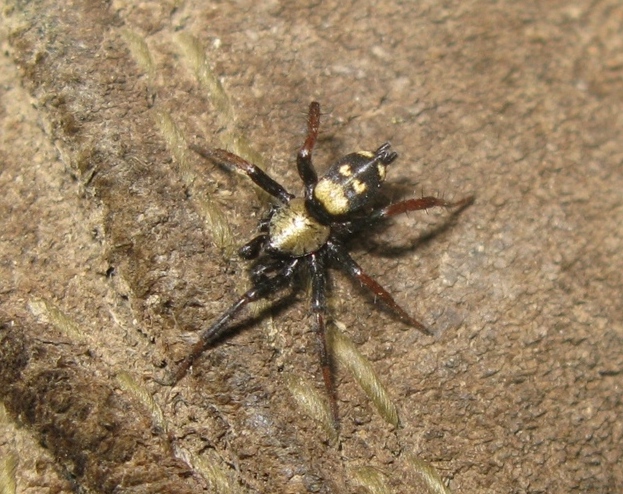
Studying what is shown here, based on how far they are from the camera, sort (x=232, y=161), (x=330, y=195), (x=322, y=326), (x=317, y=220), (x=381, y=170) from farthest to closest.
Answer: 1. (x=317, y=220)
2. (x=330, y=195)
3. (x=381, y=170)
4. (x=232, y=161)
5. (x=322, y=326)

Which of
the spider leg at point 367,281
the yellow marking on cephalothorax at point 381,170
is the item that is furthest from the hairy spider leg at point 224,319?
the yellow marking on cephalothorax at point 381,170

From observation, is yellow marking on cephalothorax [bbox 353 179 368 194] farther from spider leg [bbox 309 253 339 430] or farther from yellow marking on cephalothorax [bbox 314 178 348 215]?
spider leg [bbox 309 253 339 430]

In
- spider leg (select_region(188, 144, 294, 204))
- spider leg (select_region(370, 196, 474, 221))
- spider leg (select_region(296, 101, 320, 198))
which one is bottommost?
spider leg (select_region(370, 196, 474, 221))

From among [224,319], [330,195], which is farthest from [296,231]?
[224,319]

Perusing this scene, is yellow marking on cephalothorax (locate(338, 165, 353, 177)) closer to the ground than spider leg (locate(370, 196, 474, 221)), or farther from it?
farther from it

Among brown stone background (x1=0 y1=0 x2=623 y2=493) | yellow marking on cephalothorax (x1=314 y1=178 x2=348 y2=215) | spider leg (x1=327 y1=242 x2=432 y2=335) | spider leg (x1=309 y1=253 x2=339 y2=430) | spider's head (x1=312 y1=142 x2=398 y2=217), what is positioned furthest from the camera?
yellow marking on cephalothorax (x1=314 y1=178 x2=348 y2=215)

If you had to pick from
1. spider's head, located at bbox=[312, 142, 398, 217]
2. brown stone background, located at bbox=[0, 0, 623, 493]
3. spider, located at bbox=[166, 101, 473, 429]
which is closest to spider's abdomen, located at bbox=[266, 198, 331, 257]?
spider, located at bbox=[166, 101, 473, 429]

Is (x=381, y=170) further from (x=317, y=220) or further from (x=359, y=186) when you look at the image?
(x=317, y=220)

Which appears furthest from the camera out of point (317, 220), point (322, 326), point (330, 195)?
point (317, 220)
